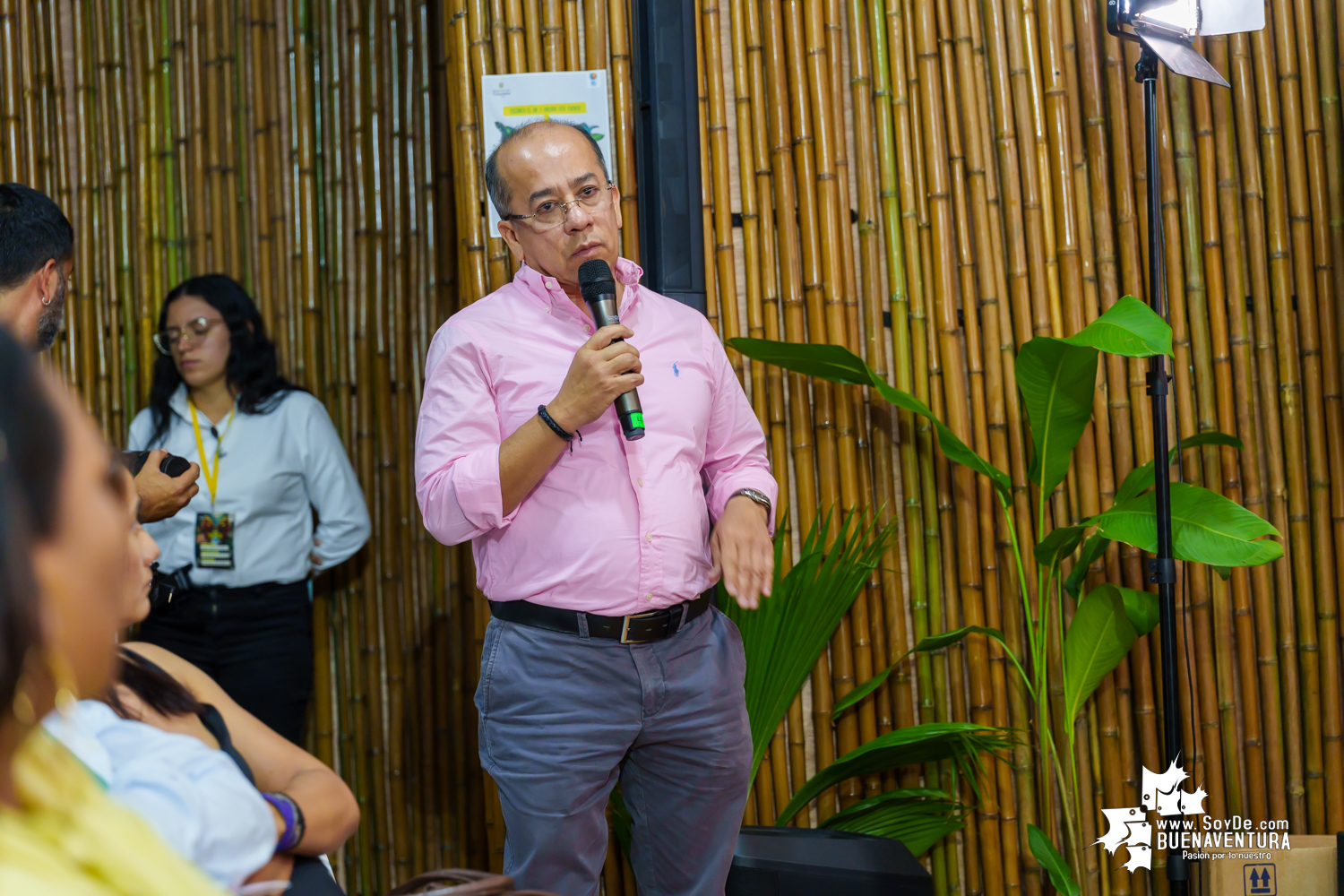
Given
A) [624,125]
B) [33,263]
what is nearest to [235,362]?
[33,263]

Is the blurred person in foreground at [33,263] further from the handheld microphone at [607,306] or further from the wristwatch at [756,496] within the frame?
the wristwatch at [756,496]

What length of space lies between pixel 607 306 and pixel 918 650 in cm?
131

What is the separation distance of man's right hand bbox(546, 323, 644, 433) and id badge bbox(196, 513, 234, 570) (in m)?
1.58

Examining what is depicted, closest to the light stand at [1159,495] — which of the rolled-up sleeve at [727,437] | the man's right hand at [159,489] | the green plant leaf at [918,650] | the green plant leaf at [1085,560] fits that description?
the green plant leaf at [1085,560]

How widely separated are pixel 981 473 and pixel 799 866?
44.2 inches

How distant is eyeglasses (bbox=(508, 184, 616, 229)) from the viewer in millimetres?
1898

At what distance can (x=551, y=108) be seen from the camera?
2.61m

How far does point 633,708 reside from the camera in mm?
1824

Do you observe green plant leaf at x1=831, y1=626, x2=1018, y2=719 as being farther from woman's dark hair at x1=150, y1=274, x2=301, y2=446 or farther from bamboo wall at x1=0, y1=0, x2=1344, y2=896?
woman's dark hair at x1=150, y1=274, x2=301, y2=446

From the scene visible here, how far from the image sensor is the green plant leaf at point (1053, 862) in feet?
8.15

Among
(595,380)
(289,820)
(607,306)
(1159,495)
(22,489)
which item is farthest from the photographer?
(1159,495)

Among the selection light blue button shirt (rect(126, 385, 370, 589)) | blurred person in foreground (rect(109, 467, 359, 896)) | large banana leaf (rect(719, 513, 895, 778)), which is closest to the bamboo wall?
large banana leaf (rect(719, 513, 895, 778))

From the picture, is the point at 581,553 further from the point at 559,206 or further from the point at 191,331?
the point at 191,331

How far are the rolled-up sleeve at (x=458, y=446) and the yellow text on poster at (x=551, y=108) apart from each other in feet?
3.06
